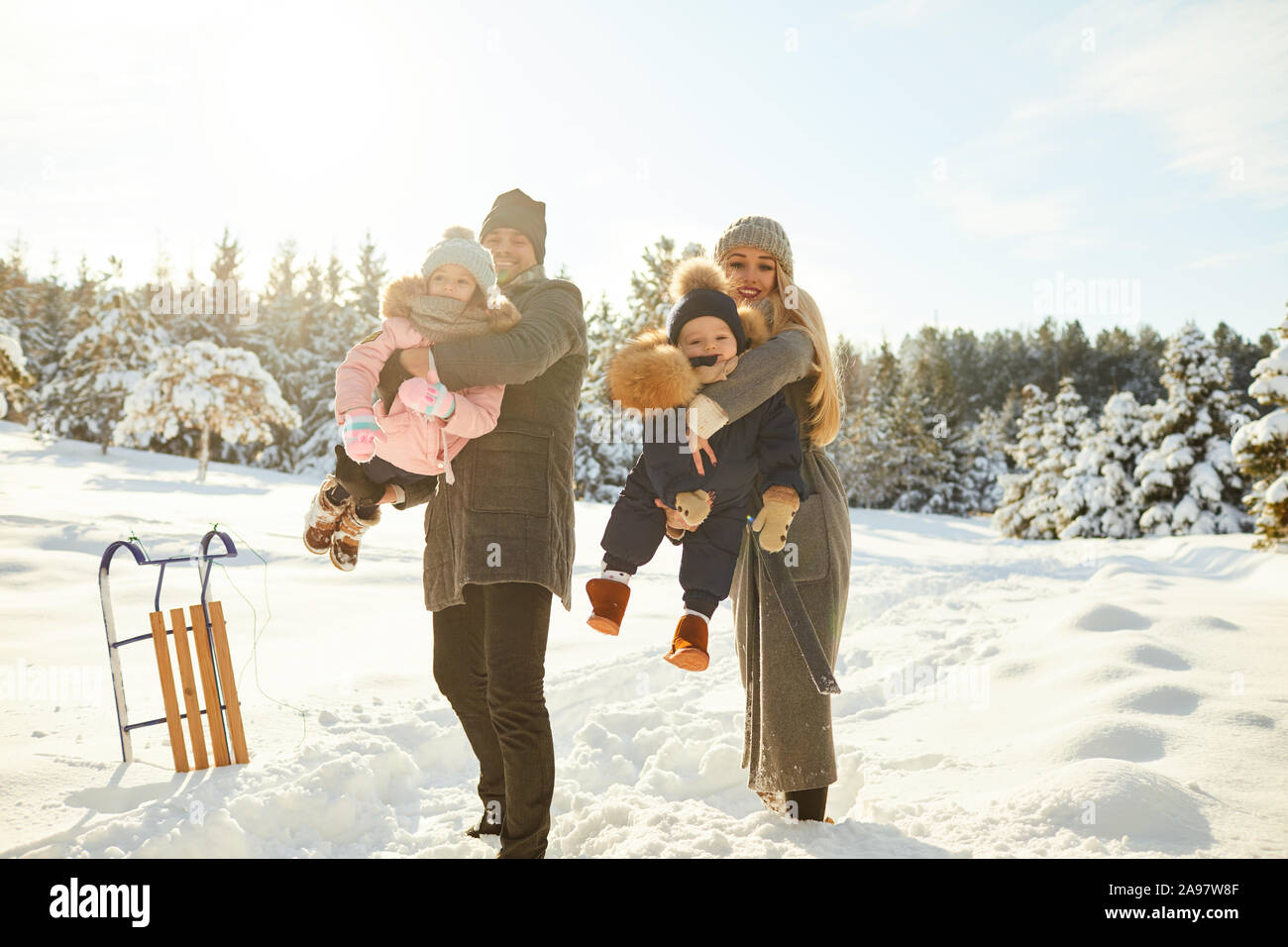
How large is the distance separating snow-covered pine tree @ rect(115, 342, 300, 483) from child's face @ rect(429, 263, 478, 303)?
25291mm

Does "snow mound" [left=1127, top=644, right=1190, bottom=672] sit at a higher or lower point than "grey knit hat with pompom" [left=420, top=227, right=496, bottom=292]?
lower

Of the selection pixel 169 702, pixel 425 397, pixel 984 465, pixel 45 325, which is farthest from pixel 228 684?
pixel 984 465

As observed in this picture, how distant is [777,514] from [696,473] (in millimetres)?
319

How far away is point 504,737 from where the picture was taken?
2.66 metres

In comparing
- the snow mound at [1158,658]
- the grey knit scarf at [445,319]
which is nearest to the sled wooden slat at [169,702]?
Result: the grey knit scarf at [445,319]

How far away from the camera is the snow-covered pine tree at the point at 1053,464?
28641 mm

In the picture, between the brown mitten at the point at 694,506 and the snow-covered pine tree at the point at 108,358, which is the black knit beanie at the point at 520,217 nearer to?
the brown mitten at the point at 694,506

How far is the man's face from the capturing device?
3160 millimetres

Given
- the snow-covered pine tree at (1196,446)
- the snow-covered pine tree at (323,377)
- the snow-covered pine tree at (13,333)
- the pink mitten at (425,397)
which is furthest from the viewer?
the snow-covered pine tree at (323,377)

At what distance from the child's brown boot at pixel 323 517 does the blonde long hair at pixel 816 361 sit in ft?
6.00

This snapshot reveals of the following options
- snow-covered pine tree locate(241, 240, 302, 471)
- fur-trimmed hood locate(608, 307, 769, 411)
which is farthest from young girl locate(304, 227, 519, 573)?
snow-covered pine tree locate(241, 240, 302, 471)

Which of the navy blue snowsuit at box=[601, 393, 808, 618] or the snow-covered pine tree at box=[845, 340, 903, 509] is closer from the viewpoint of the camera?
the navy blue snowsuit at box=[601, 393, 808, 618]

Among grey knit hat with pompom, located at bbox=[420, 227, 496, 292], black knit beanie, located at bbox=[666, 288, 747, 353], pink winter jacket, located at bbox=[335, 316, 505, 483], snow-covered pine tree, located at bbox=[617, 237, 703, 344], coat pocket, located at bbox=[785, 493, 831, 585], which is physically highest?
snow-covered pine tree, located at bbox=[617, 237, 703, 344]

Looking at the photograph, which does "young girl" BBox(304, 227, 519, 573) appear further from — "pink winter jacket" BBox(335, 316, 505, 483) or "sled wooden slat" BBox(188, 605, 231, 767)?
"sled wooden slat" BBox(188, 605, 231, 767)
